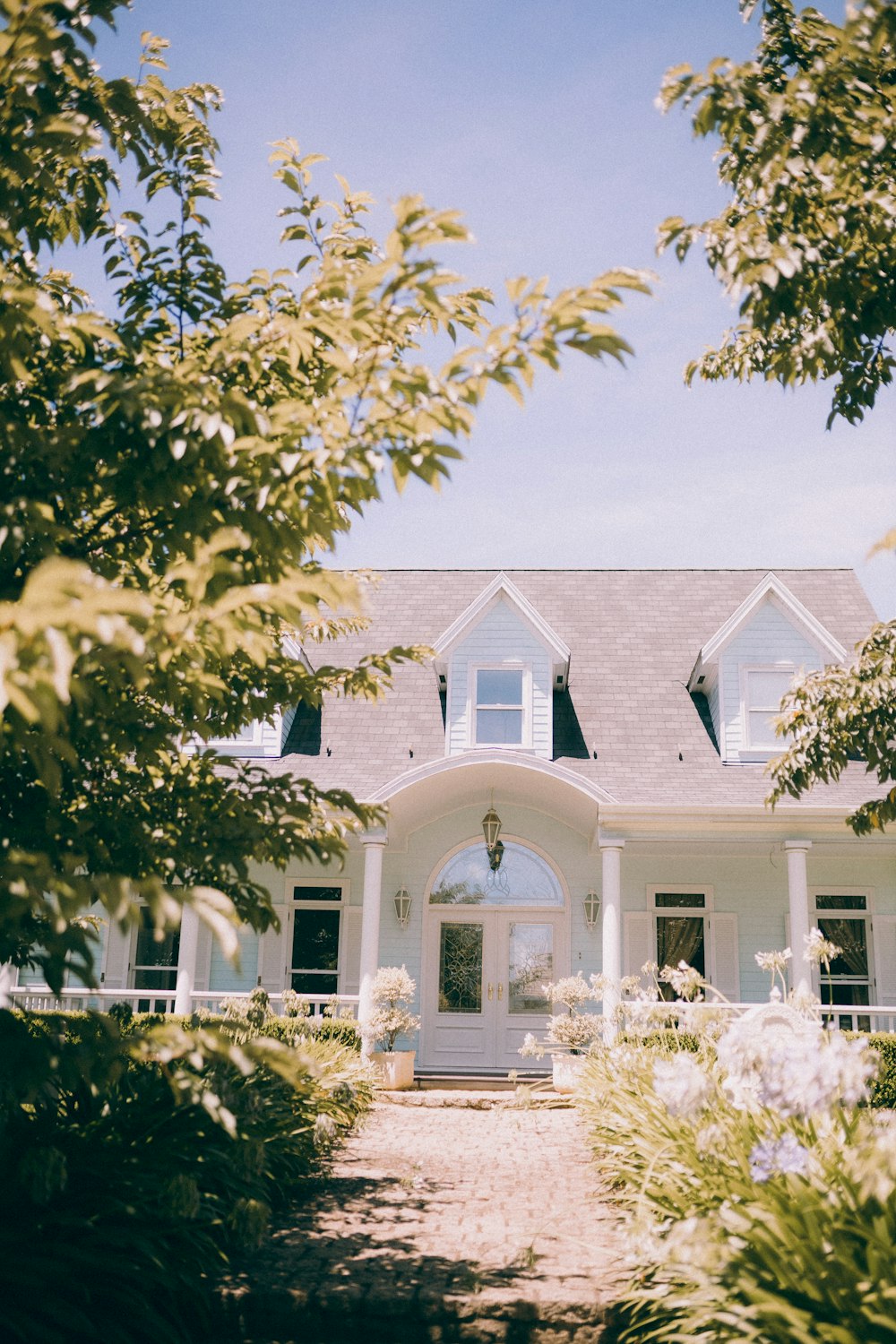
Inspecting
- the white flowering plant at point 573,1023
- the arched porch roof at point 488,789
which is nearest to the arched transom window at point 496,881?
the arched porch roof at point 488,789

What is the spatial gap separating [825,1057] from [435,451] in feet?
8.90

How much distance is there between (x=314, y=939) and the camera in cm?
1568

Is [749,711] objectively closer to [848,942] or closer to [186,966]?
A: [848,942]

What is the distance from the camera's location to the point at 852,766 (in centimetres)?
1500

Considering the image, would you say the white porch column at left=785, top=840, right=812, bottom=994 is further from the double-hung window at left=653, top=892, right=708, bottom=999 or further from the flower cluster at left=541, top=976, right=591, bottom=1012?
the flower cluster at left=541, top=976, right=591, bottom=1012

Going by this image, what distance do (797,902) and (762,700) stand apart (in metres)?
3.39

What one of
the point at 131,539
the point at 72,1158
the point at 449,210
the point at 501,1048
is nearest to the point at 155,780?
the point at 131,539

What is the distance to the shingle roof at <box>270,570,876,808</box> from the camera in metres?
14.8

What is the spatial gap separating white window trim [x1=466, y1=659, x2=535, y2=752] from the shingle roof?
525mm

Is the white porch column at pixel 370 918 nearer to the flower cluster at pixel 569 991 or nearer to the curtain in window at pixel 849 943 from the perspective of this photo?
the flower cluster at pixel 569 991

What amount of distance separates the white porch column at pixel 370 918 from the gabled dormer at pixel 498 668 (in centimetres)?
219

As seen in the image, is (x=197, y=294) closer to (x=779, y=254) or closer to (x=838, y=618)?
(x=779, y=254)

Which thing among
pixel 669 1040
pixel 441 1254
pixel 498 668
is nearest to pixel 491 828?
pixel 498 668

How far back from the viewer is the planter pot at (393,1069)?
41.8 ft
